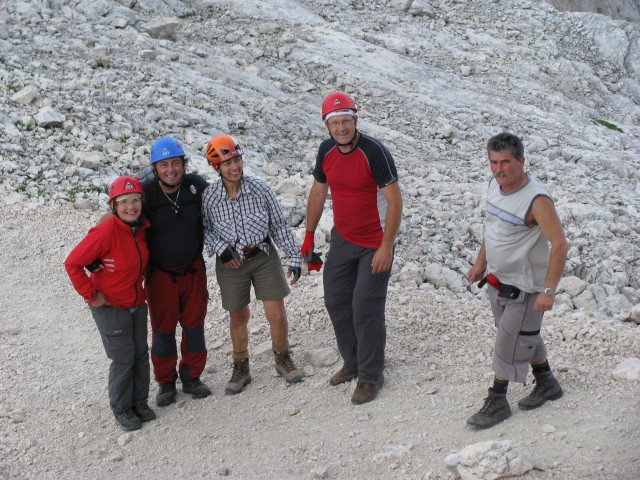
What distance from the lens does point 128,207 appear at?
17.1 feet

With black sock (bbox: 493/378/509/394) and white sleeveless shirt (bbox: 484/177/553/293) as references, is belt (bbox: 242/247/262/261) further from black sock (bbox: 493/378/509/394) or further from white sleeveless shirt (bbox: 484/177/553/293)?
black sock (bbox: 493/378/509/394)

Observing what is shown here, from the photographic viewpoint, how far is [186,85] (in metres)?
13.0

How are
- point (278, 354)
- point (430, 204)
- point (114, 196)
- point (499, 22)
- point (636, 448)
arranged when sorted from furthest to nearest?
point (499, 22), point (430, 204), point (278, 354), point (114, 196), point (636, 448)

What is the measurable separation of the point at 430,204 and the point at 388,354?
437 centimetres

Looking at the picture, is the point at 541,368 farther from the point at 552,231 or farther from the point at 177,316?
the point at 177,316

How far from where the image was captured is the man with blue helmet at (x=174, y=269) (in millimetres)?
5477

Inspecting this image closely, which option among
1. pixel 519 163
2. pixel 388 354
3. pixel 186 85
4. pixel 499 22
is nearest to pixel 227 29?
pixel 186 85

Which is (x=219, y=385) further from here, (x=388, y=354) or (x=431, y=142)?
(x=431, y=142)

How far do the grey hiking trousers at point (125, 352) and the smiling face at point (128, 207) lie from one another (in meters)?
0.69

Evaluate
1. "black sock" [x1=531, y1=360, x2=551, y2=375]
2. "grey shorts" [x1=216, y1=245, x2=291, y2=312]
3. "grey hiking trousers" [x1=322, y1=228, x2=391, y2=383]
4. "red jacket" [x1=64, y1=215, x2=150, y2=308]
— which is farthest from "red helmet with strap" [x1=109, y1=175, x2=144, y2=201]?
"black sock" [x1=531, y1=360, x2=551, y2=375]

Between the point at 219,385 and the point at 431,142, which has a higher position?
the point at 431,142

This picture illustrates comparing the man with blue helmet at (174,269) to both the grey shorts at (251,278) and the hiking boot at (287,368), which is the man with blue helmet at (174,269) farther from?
the hiking boot at (287,368)

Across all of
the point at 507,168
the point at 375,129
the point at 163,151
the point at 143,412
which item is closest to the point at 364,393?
the point at 143,412

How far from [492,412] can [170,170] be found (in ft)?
9.55
